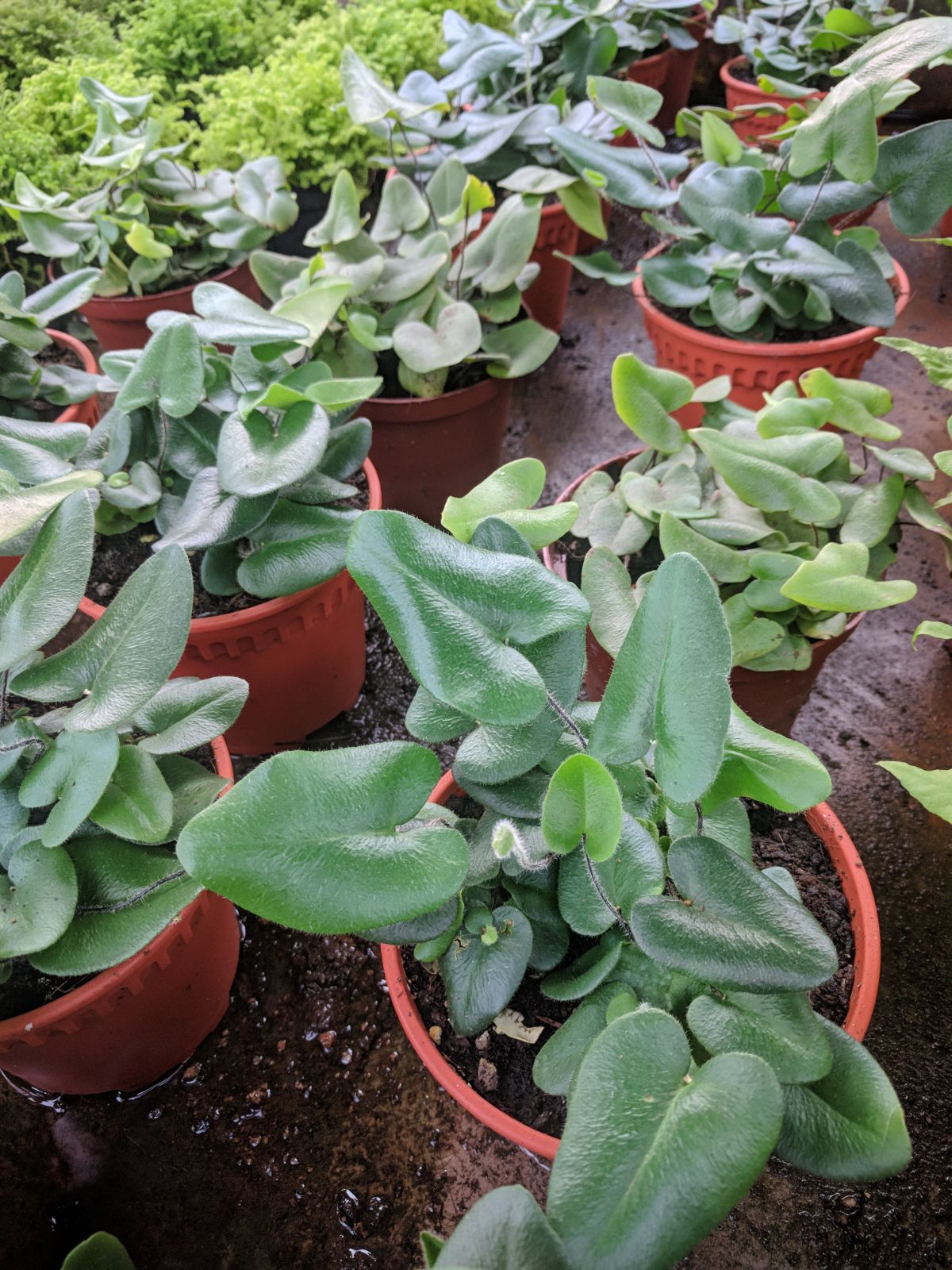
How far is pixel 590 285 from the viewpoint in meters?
2.56

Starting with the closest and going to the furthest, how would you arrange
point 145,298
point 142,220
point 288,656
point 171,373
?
1. point 171,373
2. point 288,656
3. point 142,220
4. point 145,298

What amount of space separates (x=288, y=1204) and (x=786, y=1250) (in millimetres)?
582

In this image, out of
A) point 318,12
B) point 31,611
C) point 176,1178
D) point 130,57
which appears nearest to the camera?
point 31,611

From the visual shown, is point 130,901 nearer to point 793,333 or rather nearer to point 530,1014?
point 530,1014

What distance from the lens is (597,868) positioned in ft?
2.40

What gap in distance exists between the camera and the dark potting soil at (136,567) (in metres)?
1.25

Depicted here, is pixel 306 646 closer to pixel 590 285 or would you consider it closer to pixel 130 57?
pixel 590 285

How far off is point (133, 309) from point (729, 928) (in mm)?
1913


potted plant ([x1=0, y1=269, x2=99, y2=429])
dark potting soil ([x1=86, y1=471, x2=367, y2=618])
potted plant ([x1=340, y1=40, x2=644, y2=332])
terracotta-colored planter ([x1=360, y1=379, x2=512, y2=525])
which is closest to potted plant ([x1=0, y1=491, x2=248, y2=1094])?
dark potting soil ([x1=86, y1=471, x2=367, y2=618])

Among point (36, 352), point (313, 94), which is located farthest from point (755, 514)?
point (313, 94)

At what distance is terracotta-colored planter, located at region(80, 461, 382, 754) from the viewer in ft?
3.91

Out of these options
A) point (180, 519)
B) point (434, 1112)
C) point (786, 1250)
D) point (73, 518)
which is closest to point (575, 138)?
point (180, 519)

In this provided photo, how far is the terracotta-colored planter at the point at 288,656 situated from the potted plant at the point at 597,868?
20.1 inches

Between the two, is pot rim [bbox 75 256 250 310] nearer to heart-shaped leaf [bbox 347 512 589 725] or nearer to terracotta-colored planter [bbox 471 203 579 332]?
terracotta-colored planter [bbox 471 203 579 332]
